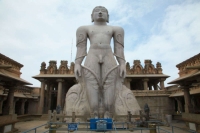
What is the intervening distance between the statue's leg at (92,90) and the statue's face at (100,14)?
3.61m

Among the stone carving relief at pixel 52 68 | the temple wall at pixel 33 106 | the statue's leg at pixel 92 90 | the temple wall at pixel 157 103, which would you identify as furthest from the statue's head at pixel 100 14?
the temple wall at pixel 33 106

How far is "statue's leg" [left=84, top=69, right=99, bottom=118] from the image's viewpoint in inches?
359

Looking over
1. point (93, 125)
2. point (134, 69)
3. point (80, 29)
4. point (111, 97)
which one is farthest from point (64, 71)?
point (93, 125)

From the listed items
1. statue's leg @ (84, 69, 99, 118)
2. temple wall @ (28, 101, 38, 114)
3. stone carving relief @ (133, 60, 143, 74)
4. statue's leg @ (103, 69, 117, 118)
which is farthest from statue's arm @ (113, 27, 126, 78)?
temple wall @ (28, 101, 38, 114)

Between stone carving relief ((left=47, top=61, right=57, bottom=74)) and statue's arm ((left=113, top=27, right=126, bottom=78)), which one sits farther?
stone carving relief ((left=47, top=61, right=57, bottom=74))

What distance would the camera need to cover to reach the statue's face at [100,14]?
10492 mm

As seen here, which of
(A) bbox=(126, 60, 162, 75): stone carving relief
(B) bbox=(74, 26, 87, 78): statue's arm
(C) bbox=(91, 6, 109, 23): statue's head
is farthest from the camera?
(A) bbox=(126, 60, 162, 75): stone carving relief

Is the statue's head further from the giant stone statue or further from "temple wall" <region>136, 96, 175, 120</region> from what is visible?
"temple wall" <region>136, 96, 175, 120</region>

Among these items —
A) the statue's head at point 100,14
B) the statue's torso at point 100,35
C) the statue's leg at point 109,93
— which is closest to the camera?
the statue's leg at point 109,93

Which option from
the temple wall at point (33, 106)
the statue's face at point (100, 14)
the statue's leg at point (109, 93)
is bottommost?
the temple wall at point (33, 106)

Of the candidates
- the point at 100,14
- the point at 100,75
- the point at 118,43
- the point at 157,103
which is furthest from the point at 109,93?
the point at 157,103

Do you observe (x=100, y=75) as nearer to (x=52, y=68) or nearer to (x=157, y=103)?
(x=157, y=103)

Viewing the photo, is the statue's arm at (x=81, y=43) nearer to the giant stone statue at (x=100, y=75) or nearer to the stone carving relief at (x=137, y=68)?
the giant stone statue at (x=100, y=75)

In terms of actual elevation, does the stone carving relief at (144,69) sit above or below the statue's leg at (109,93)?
above
